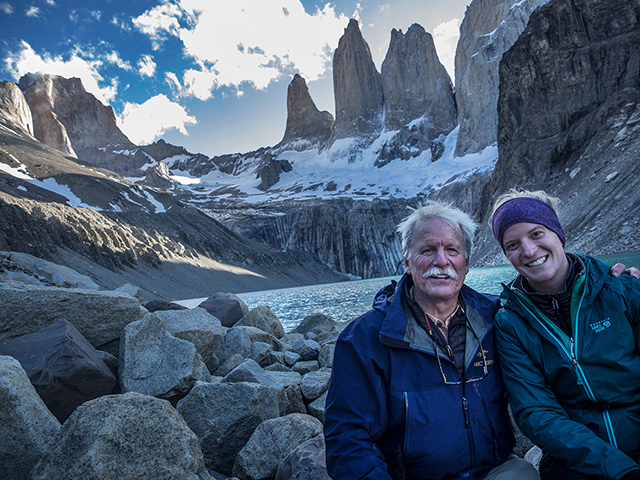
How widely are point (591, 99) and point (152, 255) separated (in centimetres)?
6074

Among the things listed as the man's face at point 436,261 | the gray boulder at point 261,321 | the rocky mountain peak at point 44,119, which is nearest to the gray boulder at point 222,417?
the man's face at point 436,261

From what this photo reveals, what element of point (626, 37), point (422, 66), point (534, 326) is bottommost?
point (534, 326)

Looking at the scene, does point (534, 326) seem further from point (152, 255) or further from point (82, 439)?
point (152, 255)

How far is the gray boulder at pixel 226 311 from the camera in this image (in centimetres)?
1252

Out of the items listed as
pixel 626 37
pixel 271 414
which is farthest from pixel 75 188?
pixel 626 37

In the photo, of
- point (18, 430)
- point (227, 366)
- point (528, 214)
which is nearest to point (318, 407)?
point (227, 366)

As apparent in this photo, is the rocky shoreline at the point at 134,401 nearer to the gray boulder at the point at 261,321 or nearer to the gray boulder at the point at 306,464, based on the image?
the gray boulder at the point at 306,464

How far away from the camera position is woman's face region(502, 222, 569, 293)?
2520mm

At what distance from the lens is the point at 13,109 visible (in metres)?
93.7

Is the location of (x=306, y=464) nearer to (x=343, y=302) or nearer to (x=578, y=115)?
(x=343, y=302)

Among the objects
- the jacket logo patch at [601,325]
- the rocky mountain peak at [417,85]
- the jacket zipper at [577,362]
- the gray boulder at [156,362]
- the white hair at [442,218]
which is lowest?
the gray boulder at [156,362]

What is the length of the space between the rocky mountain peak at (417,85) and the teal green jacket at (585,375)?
174 meters

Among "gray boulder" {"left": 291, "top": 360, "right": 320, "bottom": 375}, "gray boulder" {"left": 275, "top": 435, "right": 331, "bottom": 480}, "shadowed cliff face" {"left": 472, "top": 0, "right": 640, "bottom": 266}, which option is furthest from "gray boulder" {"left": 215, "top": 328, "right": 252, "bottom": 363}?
"shadowed cliff face" {"left": 472, "top": 0, "right": 640, "bottom": 266}

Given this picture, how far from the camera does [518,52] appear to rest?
5784 centimetres
